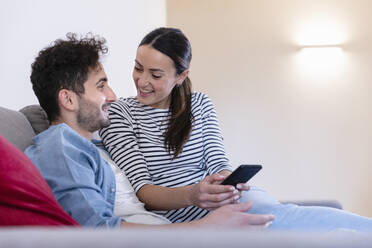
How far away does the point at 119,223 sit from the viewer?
1247 mm

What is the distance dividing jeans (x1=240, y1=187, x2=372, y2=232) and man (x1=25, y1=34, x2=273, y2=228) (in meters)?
0.22

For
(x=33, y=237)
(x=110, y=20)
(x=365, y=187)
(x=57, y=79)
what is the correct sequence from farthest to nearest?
(x=365, y=187) < (x=110, y=20) < (x=57, y=79) < (x=33, y=237)

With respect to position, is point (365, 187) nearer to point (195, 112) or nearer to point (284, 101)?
point (284, 101)

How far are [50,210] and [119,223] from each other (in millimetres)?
332

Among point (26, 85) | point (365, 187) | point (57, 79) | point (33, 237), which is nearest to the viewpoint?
point (33, 237)

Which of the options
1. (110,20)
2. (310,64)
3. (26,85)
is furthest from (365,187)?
(26,85)

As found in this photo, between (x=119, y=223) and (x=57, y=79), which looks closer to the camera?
(x=119, y=223)

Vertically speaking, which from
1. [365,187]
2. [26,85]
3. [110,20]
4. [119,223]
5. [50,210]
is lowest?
[365,187]

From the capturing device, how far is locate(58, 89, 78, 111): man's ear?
1506 mm

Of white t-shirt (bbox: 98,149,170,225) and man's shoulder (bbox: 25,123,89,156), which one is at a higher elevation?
man's shoulder (bbox: 25,123,89,156)

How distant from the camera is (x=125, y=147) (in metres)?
1.76

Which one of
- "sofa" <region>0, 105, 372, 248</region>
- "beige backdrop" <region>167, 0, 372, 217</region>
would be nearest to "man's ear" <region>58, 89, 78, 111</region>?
"sofa" <region>0, 105, 372, 248</region>

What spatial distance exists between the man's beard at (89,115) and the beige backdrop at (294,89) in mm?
2983

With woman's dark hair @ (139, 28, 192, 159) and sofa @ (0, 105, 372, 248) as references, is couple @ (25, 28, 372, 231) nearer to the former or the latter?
woman's dark hair @ (139, 28, 192, 159)
